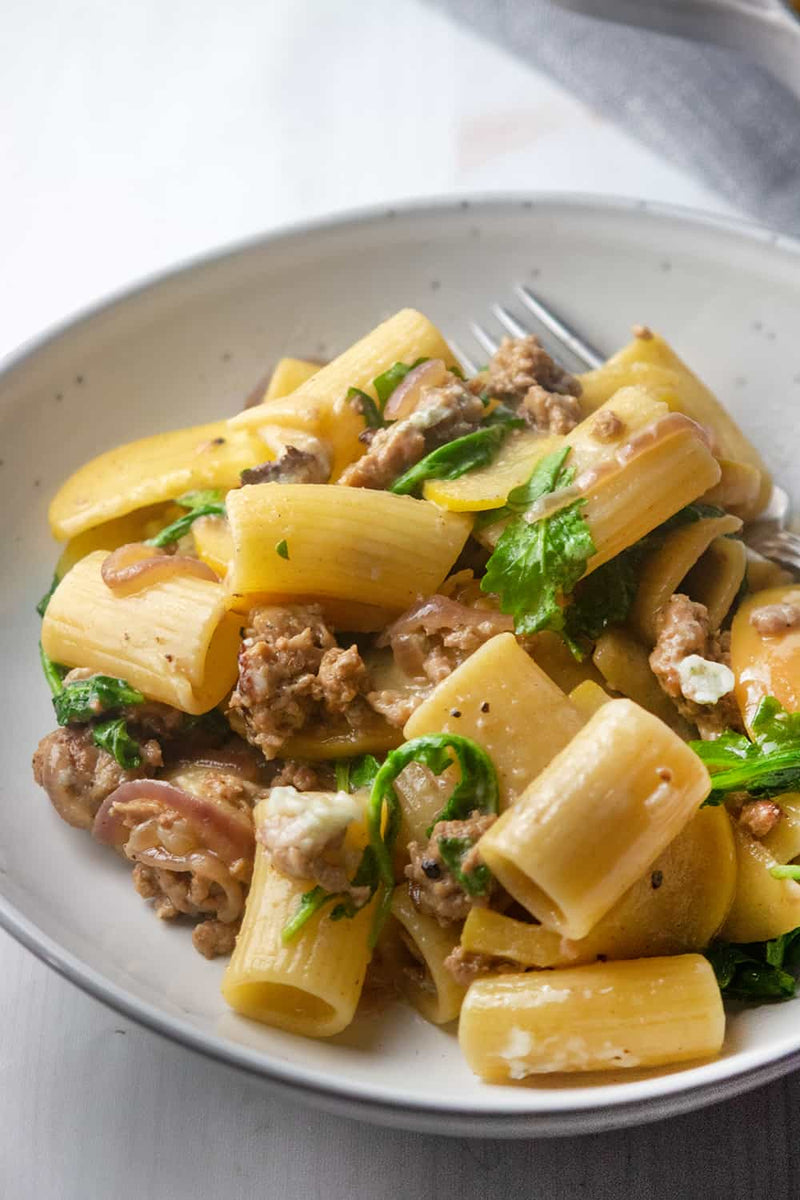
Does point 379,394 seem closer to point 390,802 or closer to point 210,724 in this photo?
point 210,724

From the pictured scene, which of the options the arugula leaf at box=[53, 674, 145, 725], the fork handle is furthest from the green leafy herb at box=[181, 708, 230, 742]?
the fork handle

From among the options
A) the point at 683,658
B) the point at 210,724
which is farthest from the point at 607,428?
the point at 210,724

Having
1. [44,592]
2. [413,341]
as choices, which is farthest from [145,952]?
[413,341]

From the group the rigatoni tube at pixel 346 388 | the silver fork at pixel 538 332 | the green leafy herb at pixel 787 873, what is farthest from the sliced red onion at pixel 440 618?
the silver fork at pixel 538 332

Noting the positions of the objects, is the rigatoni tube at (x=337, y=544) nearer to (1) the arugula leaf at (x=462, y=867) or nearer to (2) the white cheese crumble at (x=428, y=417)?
(2) the white cheese crumble at (x=428, y=417)

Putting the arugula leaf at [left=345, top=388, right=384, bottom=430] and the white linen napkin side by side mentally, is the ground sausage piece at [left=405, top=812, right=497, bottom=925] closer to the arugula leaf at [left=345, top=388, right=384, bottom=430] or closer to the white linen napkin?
the arugula leaf at [left=345, top=388, right=384, bottom=430]

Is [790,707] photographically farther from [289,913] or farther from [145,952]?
[145,952]
